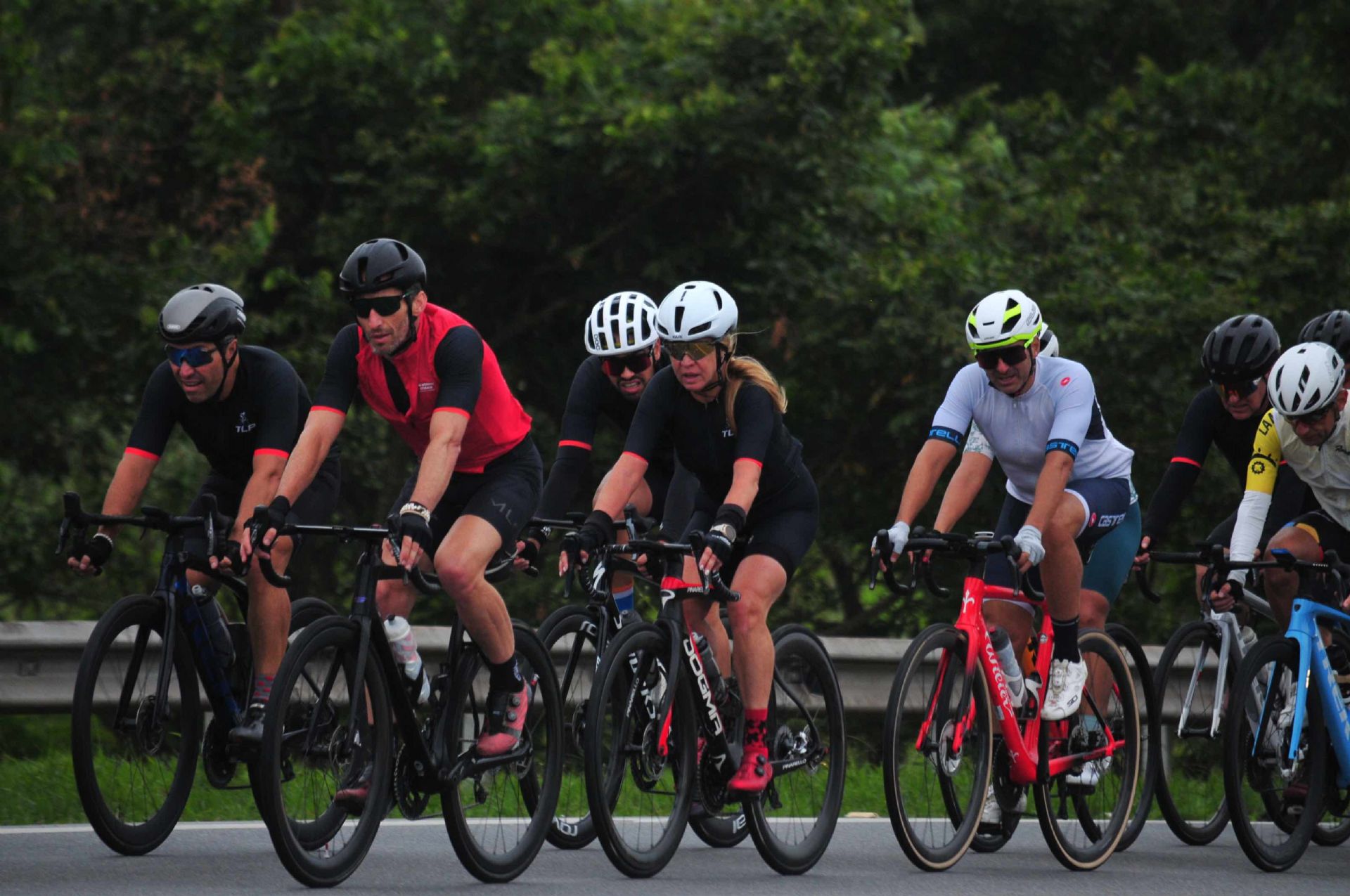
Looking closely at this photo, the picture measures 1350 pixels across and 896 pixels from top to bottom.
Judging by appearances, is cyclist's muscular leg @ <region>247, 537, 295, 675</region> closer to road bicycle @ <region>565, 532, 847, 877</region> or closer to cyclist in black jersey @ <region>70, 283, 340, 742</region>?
cyclist in black jersey @ <region>70, 283, 340, 742</region>

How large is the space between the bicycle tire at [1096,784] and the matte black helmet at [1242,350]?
4.41 feet

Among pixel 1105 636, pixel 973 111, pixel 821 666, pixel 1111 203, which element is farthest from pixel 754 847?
pixel 973 111

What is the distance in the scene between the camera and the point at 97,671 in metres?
7.04

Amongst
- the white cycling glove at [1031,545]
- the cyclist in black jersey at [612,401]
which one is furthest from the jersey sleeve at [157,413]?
the white cycling glove at [1031,545]

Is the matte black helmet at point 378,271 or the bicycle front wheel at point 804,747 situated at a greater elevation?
the matte black helmet at point 378,271

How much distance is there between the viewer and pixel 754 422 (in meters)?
7.54

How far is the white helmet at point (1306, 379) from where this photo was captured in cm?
812

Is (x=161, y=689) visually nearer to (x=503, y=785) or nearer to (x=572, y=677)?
(x=503, y=785)

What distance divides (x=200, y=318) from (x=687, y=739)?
7.95 feet

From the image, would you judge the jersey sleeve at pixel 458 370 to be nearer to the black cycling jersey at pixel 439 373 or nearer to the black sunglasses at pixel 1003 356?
the black cycling jersey at pixel 439 373

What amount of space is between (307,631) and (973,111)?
51.8 feet

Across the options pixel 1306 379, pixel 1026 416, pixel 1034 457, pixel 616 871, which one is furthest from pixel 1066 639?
pixel 616 871

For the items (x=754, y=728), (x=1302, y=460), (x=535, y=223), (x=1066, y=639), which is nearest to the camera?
(x=754, y=728)

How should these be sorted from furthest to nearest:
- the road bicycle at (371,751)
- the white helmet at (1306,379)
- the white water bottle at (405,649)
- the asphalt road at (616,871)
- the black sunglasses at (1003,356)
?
the white helmet at (1306,379), the black sunglasses at (1003,356), the white water bottle at (405,649), the asphalt road at (616,871), the road bicycle at (371,751)
